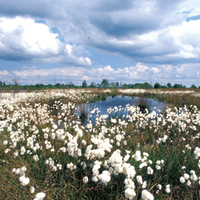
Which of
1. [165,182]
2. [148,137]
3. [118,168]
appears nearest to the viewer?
[118,168]

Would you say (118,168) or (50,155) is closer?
(118,168)

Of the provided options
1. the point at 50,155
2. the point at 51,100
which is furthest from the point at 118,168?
the point at 51,100

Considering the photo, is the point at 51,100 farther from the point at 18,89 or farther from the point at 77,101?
the point at 18,89

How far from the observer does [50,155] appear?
3.15 metres

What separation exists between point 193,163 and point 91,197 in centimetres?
223

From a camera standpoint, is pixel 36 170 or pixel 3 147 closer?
pixel 36 170

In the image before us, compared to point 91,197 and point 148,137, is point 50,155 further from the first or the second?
point 148,137

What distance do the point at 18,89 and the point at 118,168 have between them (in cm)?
1742

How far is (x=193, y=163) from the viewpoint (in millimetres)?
2906

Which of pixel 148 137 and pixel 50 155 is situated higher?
pixel 50 155

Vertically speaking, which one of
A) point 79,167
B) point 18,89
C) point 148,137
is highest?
point 18,89

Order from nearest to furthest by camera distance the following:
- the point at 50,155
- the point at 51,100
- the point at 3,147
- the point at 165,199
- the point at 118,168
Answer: the point at 118,168
the point at 165,199
the point at 50,155
the point at 3,147
the point at 51,100

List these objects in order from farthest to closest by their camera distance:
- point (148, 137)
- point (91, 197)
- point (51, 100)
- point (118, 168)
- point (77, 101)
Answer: point (77, 101)
point (51, 100)
point (148, 137)
point (91, 197)
point (118, 168)

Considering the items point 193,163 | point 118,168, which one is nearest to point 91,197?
point 118,168
